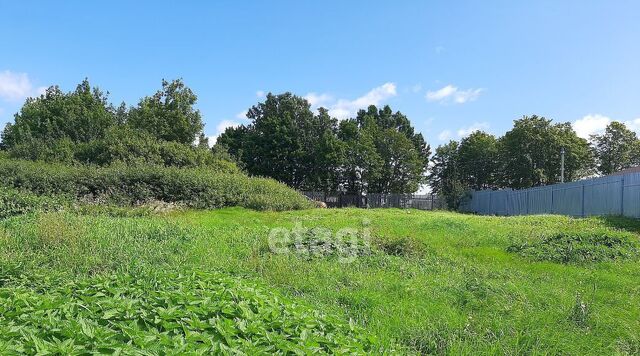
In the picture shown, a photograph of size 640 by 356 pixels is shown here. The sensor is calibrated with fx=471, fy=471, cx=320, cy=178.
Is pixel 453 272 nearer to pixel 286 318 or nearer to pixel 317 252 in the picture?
pixel 317 252

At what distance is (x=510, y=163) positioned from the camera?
117ft

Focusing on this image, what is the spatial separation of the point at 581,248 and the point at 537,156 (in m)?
28.4

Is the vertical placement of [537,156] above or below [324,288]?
above

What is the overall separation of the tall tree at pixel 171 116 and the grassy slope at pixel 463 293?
2162 centimetres

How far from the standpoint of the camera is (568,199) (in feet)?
62.3

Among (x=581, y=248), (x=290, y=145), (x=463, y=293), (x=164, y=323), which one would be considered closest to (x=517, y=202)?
(x=581, y=248)

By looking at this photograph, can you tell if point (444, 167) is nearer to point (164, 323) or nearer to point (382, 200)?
point (382, 200)

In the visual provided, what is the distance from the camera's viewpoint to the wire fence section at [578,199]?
14.2 metres

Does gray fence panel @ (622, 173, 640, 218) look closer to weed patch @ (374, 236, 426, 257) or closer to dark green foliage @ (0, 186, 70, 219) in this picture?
weed patch @ (374, 236, 426, 257)

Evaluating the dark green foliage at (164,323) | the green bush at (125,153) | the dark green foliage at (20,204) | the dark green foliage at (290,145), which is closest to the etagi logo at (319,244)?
the dark green foliage at (164,323)

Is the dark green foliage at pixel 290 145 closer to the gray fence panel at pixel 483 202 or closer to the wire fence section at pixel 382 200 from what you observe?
the wire fence section at pixel 382 200

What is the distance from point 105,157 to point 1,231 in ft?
50.8

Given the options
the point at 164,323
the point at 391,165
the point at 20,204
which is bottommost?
the point at 164,323

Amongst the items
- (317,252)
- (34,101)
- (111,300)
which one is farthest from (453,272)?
(34,101)
